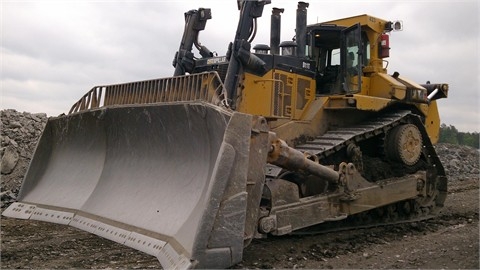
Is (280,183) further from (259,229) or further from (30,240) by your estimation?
(30,240)

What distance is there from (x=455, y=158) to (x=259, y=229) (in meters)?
16.3

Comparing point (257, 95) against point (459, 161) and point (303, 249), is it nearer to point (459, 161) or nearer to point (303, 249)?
point (303, 249)

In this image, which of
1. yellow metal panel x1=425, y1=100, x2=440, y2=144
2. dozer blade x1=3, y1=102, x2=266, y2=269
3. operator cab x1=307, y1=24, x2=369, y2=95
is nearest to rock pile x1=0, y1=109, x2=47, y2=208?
dozer blade x1=3, y1=102, x2=266, y2=269

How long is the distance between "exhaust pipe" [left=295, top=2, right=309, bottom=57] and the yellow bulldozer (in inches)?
0.6

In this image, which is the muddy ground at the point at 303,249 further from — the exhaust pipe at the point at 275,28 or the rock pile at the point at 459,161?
the rock pile at the point at 459,161

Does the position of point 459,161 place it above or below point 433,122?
below

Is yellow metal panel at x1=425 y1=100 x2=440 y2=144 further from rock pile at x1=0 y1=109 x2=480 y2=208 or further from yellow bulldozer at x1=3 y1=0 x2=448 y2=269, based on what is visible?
rock pile at x1=0 y1=109 x2=480 y2=208

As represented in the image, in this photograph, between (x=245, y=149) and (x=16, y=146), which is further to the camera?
(x=16, y=146)

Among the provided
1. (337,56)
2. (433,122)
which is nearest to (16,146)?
(337,56)

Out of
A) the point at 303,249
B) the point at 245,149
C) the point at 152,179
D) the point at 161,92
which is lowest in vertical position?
the point at 303,249

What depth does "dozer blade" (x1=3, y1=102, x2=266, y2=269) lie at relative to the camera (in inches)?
164

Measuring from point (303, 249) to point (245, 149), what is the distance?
177 cm

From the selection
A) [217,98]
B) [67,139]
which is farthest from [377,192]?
[67,139]

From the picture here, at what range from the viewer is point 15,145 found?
1166cm
